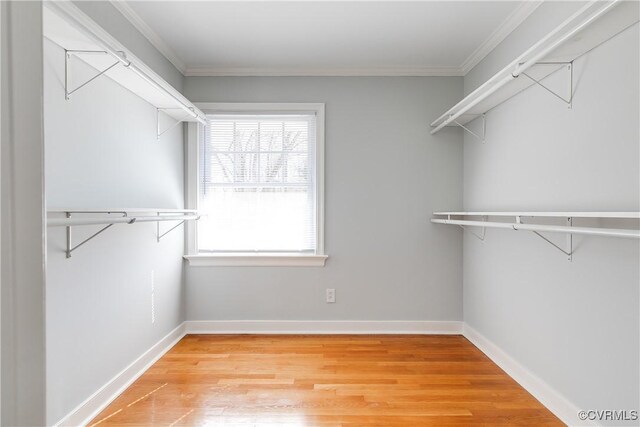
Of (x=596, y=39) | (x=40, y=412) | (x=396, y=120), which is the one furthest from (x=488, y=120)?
(x=40, y=412)

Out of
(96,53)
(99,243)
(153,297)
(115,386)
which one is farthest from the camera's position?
(153,297)

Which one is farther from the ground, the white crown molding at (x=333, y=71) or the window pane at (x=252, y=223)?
the white crown molding at (x=333, y=71)

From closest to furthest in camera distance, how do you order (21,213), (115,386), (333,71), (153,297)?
(21,213) → (115,386) → (153,297) → (333,71)

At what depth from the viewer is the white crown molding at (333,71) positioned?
310 centimetres

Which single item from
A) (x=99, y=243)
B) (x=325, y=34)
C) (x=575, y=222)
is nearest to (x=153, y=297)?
(x=99, y=243)

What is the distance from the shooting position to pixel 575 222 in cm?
178

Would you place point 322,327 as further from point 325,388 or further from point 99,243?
point 99,243

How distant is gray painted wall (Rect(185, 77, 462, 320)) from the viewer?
314cm

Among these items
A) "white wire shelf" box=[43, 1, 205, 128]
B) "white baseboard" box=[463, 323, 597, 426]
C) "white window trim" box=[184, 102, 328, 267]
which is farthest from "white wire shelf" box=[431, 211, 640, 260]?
"white wire shelf" box=[43, 1, 205, 128]

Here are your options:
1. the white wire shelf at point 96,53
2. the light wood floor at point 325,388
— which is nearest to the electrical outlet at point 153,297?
the light wood floor at point 325,388

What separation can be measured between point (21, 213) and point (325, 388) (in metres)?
2.11

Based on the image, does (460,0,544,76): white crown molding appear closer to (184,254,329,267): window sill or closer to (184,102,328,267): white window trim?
(184,102,328,267): white window trim

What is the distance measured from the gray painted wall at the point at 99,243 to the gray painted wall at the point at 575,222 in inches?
93.5

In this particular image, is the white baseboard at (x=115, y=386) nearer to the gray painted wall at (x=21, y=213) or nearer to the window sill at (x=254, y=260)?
the window sill at (x=254, y=260)
